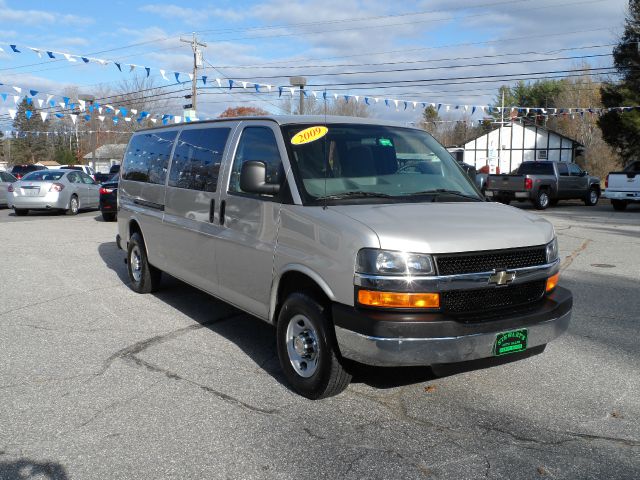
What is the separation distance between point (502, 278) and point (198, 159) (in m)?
3.30

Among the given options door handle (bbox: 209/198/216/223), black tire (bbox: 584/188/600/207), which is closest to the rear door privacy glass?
black tire (bbox: 584/188/600/207)

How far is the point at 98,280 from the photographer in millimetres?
8828

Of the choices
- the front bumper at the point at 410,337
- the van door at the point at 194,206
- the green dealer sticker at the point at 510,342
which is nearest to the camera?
the front bumper at the point at 410,337

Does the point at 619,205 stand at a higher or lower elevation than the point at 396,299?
lower

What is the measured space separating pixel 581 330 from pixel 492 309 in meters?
2.57

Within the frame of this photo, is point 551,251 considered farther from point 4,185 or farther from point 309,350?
point 4,185

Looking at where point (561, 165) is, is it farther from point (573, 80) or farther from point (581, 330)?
point (573, 80)

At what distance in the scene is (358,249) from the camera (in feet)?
12.7

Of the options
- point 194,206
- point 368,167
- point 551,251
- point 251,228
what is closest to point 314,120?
point 368,167

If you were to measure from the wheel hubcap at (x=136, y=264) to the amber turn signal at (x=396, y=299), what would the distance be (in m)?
4.72

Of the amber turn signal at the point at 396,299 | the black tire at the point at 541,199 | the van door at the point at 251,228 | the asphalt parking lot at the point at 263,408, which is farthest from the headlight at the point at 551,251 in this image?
the black tire at the point at 541,199

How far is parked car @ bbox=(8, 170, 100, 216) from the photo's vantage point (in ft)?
62.7

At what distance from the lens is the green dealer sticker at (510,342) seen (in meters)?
4.04

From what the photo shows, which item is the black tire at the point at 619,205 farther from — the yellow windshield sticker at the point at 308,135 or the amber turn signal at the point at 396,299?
the amber turn signal at the point at 396,299
